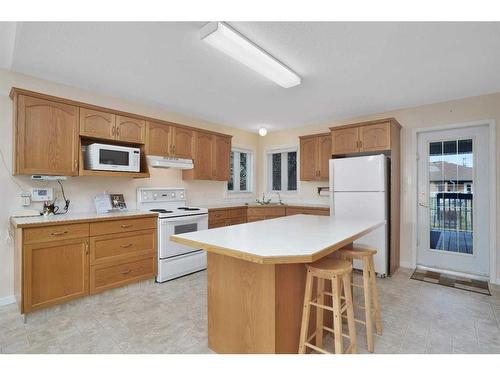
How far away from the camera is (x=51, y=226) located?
245 centimetres

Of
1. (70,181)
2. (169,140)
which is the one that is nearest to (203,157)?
(169,140)

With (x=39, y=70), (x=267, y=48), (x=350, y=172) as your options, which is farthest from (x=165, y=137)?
(x=350, y=172)

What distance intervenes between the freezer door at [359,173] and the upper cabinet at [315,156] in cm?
65

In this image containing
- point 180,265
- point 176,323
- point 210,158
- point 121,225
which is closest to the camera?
point 176,323

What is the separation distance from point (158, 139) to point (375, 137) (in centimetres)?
304

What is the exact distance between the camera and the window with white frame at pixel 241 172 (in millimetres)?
5342

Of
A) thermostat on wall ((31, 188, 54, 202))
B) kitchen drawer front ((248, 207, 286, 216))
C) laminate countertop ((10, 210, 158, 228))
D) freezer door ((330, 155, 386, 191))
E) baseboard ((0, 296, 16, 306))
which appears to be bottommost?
baseboard ((0, 296, 16, 306))

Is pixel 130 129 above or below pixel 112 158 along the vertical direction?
above

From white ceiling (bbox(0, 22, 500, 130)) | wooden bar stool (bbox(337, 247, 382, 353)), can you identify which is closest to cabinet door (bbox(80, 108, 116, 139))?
white ceiling (bbox(0, 22, 500, 130))

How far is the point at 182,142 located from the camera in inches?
154

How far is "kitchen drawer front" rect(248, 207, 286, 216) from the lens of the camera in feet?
15.7

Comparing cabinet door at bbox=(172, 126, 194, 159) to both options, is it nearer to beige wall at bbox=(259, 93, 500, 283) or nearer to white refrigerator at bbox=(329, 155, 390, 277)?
white refrigerator at bbox=(329, 155, 390, 277)

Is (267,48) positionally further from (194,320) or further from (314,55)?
(194,320)

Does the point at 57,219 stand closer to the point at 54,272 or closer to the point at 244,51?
the point at 54,272
